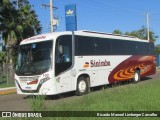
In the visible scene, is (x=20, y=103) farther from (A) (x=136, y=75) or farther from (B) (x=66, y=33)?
(A) (x=136, y=75)

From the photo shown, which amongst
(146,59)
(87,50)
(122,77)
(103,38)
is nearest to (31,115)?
(87,50)

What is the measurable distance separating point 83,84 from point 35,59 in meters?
2.97

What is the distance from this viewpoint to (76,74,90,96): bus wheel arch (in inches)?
727

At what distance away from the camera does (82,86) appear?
18.7 m

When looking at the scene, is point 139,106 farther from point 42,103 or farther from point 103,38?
point 103,38

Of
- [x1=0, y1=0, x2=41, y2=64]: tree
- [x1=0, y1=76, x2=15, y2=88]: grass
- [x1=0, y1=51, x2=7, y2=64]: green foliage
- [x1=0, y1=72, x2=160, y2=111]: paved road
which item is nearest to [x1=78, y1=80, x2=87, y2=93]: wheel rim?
[x1=0, y1=72, x2=160, y2=111]: paved road

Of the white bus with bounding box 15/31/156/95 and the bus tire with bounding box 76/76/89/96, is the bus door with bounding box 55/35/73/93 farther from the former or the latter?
the bus tire with bounding box 76/76/89/96

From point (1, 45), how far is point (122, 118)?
97.7 ft

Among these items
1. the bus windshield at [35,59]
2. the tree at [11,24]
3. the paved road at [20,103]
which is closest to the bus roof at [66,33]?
the bus windshield at [35,59]

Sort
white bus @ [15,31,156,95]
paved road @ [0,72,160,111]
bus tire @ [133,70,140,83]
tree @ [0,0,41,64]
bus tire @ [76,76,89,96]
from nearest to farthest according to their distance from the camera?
paved road @ [0,72,160,111] < white bus @ [15,31,156,95] < bus tire @ [76,76,89,96] < bus tire @ [133,70,140,83] < tree @ [0,0,41,64]

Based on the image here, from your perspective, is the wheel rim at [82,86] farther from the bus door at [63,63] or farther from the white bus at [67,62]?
the bus door at [63,63]

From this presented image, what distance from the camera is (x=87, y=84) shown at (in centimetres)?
1917

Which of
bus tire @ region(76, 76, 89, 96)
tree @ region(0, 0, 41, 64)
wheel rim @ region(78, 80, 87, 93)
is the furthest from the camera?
tree @ region(0, 0, 41, 64)

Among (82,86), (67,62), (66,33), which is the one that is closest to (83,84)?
(82,86)
